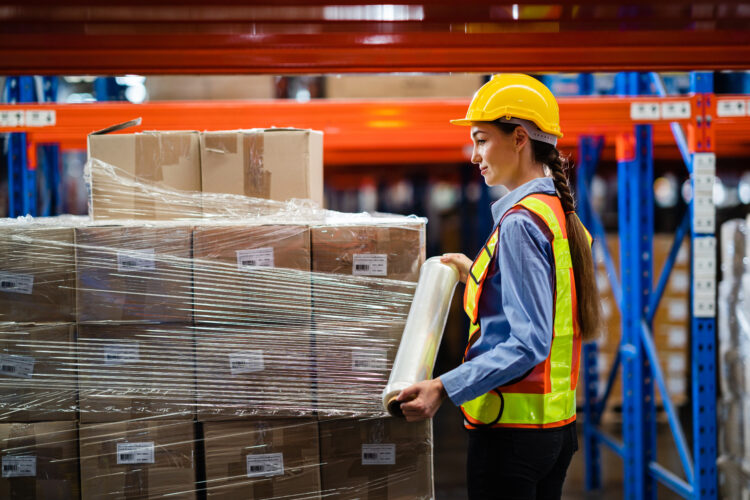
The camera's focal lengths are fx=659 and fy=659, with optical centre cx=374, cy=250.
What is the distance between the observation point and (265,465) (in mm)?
2215

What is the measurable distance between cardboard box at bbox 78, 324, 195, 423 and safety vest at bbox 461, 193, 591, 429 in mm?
990

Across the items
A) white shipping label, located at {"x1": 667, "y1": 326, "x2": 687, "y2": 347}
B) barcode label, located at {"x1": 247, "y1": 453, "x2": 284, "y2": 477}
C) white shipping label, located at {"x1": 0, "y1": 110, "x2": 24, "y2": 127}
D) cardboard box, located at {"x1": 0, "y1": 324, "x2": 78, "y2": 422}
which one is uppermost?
white shipping label, located at {"x1": 0, "y1": 110, "x2": 24, "y2": 127}

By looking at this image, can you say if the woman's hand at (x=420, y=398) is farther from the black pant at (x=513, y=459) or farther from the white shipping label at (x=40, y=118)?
the white shipping label at (x=40, y=118)

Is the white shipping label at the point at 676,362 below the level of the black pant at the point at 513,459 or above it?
below

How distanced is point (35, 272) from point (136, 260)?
34 centimetres

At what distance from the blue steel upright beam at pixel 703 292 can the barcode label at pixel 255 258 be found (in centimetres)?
230

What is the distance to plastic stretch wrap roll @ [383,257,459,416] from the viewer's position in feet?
5.95

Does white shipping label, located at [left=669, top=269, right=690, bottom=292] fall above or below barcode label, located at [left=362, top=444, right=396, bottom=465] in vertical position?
above

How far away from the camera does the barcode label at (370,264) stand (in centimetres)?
224

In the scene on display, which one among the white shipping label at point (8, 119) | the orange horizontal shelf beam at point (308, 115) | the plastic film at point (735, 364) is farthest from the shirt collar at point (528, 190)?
the white shipping label at point (8, 119)

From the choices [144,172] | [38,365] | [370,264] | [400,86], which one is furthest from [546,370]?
[400,86]

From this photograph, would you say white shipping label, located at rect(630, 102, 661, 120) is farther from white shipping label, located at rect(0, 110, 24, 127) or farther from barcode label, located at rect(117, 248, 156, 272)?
white shipping label, located at rect(0, 110, 24, 127)

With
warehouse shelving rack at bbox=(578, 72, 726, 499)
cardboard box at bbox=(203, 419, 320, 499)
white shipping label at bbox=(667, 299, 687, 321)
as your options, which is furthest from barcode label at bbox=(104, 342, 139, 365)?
white shipping label at bbox=(667, 299, 687, 321)

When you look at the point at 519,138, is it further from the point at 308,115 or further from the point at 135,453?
the point at 308,115
